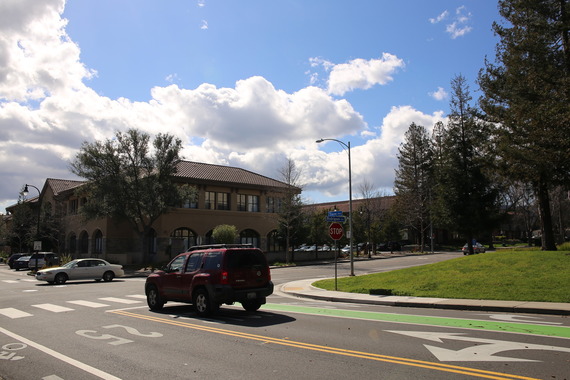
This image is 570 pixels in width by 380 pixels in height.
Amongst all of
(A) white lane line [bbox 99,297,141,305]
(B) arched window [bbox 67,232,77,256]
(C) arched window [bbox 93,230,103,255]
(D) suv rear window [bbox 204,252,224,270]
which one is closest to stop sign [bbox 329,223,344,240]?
(D) suv rear window [bbox 204,252,224,270]

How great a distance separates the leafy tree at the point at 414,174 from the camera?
2613 inches

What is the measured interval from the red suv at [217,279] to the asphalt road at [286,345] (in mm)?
541

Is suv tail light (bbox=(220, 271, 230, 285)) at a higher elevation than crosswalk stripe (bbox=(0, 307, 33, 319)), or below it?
higher

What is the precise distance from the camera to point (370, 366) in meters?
6.49

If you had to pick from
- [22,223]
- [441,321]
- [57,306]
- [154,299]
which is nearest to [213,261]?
[154,299]

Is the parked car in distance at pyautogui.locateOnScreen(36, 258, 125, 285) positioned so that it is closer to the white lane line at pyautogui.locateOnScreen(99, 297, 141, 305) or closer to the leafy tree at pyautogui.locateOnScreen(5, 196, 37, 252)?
the white lane line at pyautogui.locateOnScreen(99, 297, 141, 305)

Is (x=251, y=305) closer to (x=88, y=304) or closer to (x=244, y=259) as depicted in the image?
(x=244, y=259)

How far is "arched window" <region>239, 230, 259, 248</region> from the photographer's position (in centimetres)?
4972

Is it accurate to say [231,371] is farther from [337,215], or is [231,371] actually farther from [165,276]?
[337,215]

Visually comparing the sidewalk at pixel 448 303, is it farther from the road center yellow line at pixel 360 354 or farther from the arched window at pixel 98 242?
the arched window at pixel 98 242

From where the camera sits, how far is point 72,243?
188 feet

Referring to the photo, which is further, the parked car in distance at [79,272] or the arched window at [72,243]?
the arched window at [72,243]

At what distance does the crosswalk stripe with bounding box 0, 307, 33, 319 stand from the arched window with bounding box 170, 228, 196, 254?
1147 inches

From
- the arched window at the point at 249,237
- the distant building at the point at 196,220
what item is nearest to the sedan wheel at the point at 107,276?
the distant building at the point at 196,220
